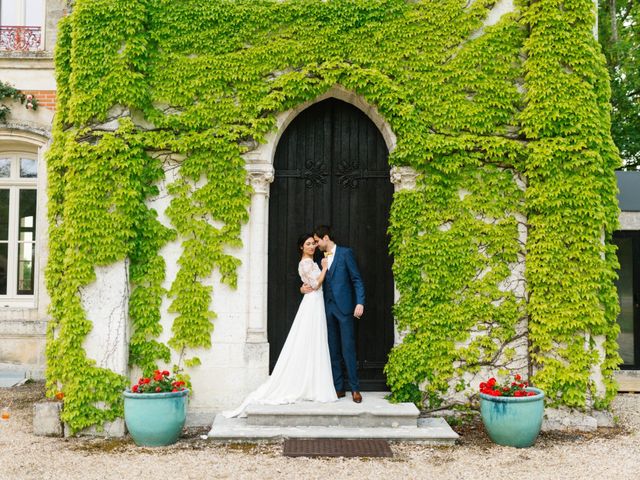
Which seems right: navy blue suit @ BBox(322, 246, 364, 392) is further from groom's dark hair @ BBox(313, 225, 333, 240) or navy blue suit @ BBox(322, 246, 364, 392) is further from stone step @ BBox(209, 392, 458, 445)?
stone step @ BBox(209, 392, 458, 445)

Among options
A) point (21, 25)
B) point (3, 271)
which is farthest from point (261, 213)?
point (21, 25)

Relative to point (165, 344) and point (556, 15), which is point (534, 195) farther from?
point (165, 344)

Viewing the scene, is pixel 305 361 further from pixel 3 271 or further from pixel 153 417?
pixel 3 271

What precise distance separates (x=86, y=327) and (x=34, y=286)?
3.77m

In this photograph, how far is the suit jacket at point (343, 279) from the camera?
651cm

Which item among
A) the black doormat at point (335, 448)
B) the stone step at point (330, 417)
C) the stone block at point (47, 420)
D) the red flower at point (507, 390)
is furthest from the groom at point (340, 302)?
the stone block at point (47, 420)

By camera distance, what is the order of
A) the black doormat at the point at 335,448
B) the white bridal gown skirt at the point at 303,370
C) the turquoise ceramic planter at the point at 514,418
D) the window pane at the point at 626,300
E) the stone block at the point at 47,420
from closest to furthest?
the black doormat at the point at 335,448, the turquoise ceramic planter at the point at 514,418, the stone block at the point at 47,420, the white bridal gown skirt at the point at 303,370, the window pane at the point at 626,300

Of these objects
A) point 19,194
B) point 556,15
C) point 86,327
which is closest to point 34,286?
point 19,194

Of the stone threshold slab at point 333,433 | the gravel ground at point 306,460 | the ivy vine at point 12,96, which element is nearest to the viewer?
the gravel ground at point 306,460

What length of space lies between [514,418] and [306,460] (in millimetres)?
2069

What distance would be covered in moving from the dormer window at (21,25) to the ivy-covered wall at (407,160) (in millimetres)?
3320

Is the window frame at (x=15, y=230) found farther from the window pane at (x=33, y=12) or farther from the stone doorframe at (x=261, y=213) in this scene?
the stone doorframe at (x=261, y=213)

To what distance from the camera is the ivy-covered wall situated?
6.41 metres

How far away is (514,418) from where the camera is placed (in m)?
5.64
